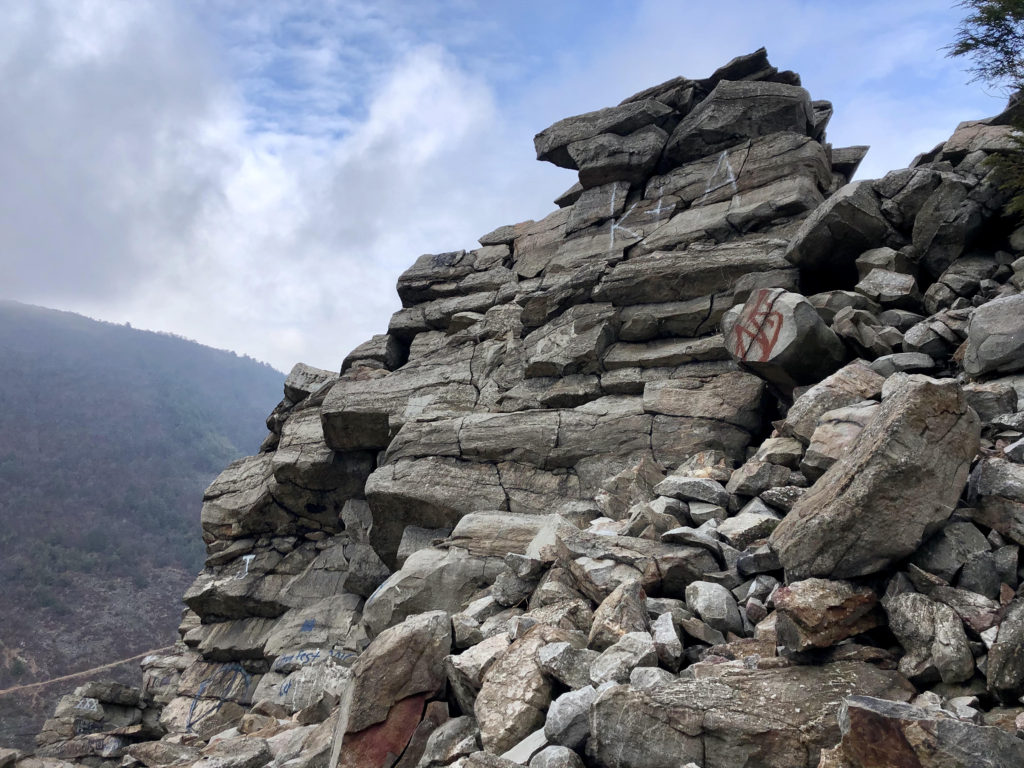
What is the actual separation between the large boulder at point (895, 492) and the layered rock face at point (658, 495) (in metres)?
0.03

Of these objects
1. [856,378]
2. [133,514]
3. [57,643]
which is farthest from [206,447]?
[856,378]

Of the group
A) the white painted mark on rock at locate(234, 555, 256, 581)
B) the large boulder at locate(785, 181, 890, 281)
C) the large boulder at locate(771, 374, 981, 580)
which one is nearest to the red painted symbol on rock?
the large boulder at locate(785, 181, 890, 281)

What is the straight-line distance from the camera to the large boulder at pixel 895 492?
663cm

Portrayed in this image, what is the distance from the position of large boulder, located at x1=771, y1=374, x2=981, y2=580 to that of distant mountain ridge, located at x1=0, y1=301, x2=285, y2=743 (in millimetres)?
55722

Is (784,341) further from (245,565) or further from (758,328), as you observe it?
(245,565)

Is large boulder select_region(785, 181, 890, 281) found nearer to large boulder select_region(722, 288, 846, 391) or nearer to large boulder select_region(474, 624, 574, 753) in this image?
large boulder select_region(722, 288, 846, 391)

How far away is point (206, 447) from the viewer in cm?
16062

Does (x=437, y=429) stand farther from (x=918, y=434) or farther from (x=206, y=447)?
(x=206, y=447)

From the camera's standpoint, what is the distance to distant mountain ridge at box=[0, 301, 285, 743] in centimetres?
7531

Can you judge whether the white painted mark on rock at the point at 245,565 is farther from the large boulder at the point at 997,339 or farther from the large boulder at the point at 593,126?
the large boulder at the point at 997,339

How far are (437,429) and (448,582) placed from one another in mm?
7147

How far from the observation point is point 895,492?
669 cm

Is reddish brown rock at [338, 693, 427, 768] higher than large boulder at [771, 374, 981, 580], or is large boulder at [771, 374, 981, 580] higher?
large boulder at [771, 374, 981, 580]

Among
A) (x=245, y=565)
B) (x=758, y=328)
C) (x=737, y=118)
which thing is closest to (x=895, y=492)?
(x=758, y=328)
